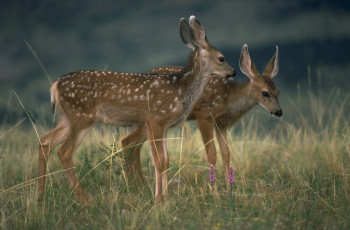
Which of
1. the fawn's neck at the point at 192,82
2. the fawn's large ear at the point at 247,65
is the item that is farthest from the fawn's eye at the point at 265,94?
the fawn's neck at the point at 192,82

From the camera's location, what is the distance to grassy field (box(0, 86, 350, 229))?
5168 mm

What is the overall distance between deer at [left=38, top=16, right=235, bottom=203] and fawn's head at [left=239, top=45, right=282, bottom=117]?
844 millimetres

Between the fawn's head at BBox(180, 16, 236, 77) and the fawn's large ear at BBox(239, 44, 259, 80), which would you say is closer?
the fawn's head at BBox(180, 16, 236, 77)

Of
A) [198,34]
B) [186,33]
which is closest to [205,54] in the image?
[198,34]

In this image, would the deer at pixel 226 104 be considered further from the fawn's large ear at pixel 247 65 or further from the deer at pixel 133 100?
the deer at pixel 133 100

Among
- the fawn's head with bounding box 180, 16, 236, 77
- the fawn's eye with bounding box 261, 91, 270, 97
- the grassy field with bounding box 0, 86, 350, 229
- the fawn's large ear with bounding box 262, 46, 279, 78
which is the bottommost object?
the grassy field with bounding box 0, 86, 350, 229

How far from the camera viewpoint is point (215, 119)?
7.82 m

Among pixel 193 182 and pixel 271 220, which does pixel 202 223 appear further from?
pixel 193 182

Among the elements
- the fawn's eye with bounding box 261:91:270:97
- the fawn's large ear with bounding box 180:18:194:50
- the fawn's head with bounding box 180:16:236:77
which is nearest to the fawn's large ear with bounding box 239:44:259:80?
the fawn's eye with bounding box 261:91:270:97

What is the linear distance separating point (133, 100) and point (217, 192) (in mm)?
1762

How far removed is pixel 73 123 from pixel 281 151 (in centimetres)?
425

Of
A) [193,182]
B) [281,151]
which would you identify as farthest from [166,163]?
[281,151]

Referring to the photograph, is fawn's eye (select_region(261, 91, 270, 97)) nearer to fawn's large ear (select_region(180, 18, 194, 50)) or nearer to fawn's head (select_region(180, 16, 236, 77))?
fawn's head (select_region(180, 16, 236, 77))

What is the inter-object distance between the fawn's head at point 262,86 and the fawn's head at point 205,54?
0.84m
